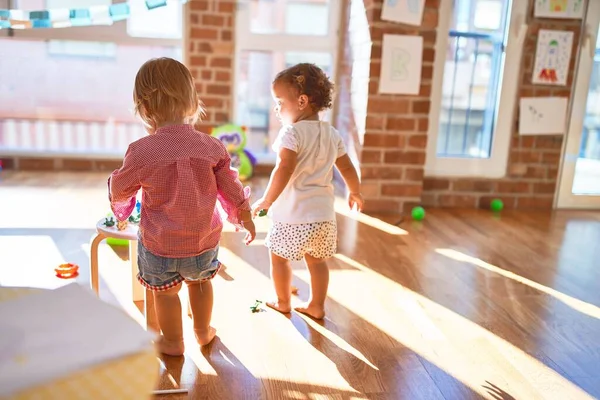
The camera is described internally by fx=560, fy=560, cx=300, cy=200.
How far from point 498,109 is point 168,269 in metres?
2.63

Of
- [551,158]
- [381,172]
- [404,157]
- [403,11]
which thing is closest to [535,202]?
[551,158]

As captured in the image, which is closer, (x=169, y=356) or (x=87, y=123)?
(x=169, y=356)

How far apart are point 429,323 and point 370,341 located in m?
0.25

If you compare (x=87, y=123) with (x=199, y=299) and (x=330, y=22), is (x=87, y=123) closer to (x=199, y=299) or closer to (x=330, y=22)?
(x=330, y=22)

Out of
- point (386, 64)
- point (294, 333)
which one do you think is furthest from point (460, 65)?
point (294, 333)

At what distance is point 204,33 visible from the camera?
3891 millimetres

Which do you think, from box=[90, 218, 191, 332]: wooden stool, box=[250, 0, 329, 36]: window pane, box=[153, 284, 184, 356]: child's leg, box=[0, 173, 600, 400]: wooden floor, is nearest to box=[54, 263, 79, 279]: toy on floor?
box=[0, 173, 600, 400]: wooden floor

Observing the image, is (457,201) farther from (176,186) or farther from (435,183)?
Answer: (176,186)

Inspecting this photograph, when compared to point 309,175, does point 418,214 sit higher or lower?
lower

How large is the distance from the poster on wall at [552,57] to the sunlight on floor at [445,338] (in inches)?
75.7

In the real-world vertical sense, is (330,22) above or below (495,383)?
above

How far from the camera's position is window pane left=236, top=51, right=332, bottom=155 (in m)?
4.05

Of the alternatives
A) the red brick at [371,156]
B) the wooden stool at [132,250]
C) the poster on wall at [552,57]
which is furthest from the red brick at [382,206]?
the wooden stool at [132,250]

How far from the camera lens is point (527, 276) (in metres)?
2.31
